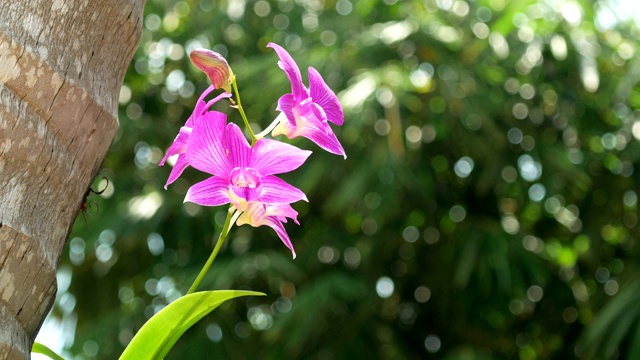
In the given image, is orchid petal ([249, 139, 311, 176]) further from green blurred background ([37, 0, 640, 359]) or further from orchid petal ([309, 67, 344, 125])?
green blurred background ([37, 0, 640, 359])

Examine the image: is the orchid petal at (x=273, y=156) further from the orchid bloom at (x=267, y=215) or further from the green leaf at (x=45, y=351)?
the green leaf at (x=45, y=351)

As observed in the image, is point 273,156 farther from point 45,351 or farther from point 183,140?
point 45,351

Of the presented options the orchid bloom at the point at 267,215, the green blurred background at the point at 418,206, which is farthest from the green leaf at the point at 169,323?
the green blurred background at the point at 418,206

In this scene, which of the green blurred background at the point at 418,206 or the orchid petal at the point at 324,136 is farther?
the green blurred background at the point at 418,206

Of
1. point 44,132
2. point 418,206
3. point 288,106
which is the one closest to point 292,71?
point 288,106

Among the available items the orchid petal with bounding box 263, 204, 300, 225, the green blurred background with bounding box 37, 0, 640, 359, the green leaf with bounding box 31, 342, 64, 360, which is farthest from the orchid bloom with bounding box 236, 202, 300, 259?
the green blurred background with bounding box 37, 0, 640, 359

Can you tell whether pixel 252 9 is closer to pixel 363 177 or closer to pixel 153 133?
pixel 153 133

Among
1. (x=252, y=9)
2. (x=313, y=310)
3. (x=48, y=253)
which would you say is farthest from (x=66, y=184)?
(x=252, y=9)
